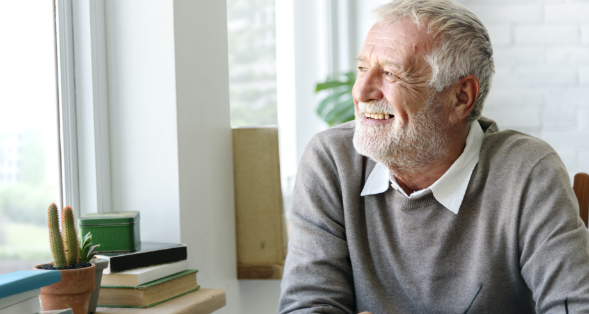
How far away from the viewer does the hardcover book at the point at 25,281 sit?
823 millimetres

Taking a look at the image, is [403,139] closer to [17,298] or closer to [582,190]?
[582,190]

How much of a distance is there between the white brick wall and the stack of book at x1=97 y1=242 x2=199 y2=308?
184 cm

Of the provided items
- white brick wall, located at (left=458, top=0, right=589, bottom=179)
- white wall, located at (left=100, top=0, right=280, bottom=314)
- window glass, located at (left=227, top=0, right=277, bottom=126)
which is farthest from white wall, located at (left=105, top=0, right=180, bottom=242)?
white brick wall, located at (left=458, top=0, right=589, bottom=179)

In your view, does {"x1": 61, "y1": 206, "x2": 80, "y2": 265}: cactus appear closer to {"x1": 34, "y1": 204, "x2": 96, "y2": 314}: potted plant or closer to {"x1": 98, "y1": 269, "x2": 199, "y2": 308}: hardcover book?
{"x1": 34, "y1": 204, "x2": 96, "y2": 314}: potted plant

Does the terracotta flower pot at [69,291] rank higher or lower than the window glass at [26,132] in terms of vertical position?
lower

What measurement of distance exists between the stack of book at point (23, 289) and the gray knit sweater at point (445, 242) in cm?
52

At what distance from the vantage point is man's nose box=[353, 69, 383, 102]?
4.31 ft

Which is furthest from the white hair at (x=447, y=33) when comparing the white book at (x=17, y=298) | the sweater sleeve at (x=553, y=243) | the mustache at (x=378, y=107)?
the white book at (x=17, y=298)

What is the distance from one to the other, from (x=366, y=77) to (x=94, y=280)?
728 mm

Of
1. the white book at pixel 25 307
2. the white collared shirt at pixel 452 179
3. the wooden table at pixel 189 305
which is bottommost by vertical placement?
the wooden table at pixel 189 305

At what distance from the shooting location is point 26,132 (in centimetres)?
123

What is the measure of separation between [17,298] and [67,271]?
13 centimetres

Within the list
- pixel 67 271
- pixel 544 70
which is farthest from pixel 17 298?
pixel 544 70

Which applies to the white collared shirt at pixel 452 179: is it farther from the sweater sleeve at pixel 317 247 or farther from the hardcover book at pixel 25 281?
the hardcover book at pixel 25 281
